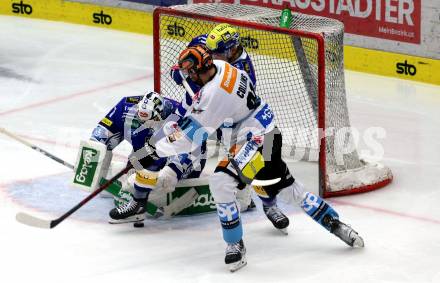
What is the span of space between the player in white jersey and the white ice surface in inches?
8.4

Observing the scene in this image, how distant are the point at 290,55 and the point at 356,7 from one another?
80.9 inches

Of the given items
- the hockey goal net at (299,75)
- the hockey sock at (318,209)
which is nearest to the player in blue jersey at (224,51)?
the hockey goal net at (299,75)

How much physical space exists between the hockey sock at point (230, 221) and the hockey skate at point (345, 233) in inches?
20.0

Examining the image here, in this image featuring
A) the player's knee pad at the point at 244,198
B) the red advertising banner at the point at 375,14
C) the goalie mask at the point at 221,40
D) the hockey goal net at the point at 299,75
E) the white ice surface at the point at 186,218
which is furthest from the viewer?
the red advertising banner at the point at 375,14

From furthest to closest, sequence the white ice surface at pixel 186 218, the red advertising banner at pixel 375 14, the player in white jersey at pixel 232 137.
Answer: the red advertising banner at pixel 375 14
the white ice surface at pixel 186 218
the player in white jersey at pixel 232 137

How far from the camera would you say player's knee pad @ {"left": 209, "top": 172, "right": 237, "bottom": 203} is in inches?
240

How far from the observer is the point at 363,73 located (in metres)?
9.83

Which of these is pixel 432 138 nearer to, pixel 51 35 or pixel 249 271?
pixel 249 271

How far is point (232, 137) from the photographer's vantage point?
6277mm

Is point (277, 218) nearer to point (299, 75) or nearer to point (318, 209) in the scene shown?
point (318, 209)

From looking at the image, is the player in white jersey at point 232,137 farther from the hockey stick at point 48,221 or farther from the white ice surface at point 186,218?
the hockey stick at point 48,221

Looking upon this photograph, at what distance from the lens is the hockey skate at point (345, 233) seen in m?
6.33

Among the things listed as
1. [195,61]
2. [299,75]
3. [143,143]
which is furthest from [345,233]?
[299,75]

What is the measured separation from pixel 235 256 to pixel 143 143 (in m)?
1.12
